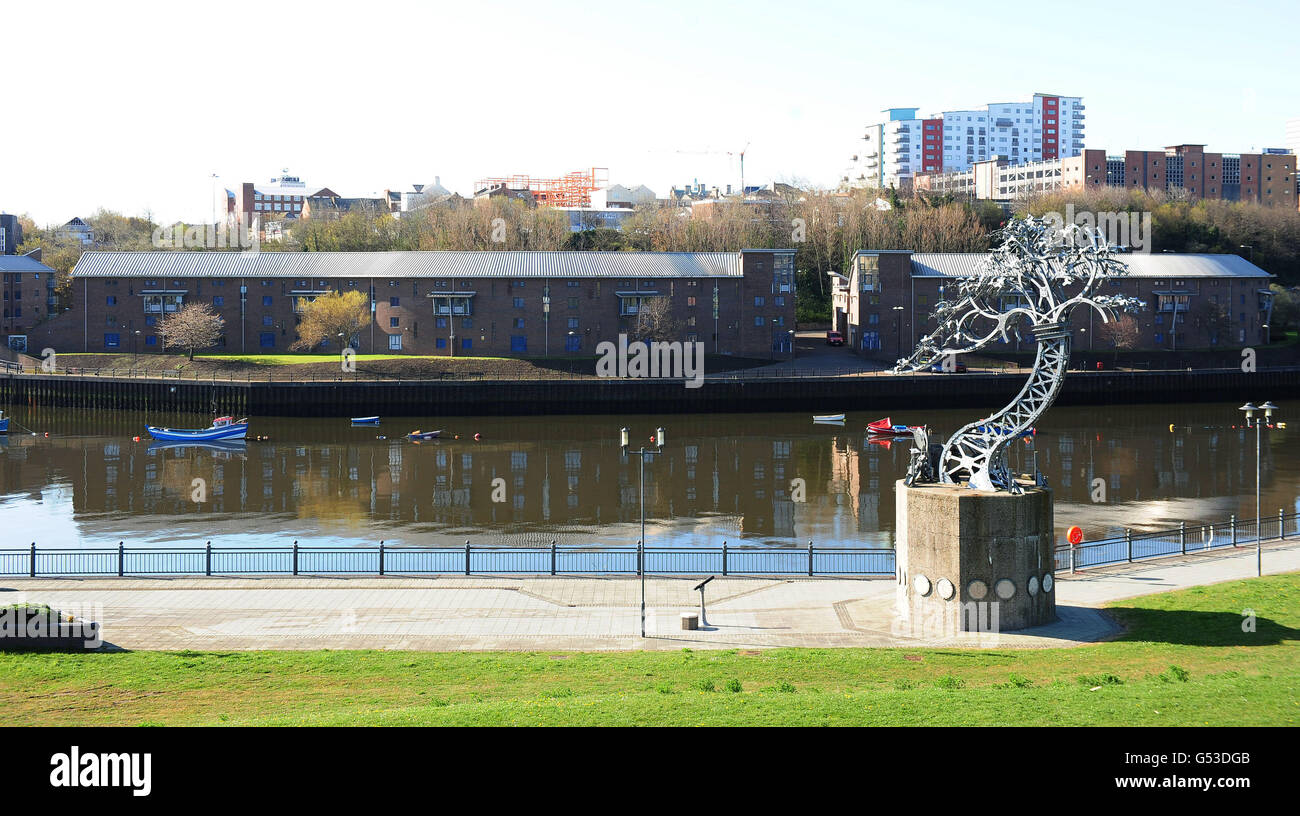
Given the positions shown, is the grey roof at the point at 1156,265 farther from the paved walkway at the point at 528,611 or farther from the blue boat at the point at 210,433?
the paved walkway at the point at 528,611

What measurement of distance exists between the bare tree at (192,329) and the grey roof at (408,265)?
4493mm

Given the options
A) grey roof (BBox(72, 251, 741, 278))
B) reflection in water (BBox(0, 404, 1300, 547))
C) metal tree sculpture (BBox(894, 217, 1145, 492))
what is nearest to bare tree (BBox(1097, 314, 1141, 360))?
reflection in water (BBox(0, 404, 1300, 547))

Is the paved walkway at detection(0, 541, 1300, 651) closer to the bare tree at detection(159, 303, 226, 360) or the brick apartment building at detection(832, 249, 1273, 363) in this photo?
the bare tree at detection(159, 303, 226, 360)

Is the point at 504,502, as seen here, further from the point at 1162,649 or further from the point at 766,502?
the point at 1162,649

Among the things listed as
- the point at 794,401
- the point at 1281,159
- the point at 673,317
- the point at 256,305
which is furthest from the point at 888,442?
the point at 1281,159

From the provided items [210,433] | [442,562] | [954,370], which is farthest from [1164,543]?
[210,433]

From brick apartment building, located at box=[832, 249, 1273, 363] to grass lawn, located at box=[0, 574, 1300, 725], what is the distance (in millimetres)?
80168

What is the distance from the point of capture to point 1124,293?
108625 millimetres

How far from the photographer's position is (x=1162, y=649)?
24.2 meters

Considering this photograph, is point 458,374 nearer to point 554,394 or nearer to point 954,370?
point 554,394

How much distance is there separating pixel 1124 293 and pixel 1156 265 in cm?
588

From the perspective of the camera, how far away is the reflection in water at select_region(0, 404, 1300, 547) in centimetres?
4697

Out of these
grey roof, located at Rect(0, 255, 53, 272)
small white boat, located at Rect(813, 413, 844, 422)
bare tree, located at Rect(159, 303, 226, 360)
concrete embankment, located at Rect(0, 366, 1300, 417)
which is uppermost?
grey roof, located at Rect(0, 255, 53, 272)
